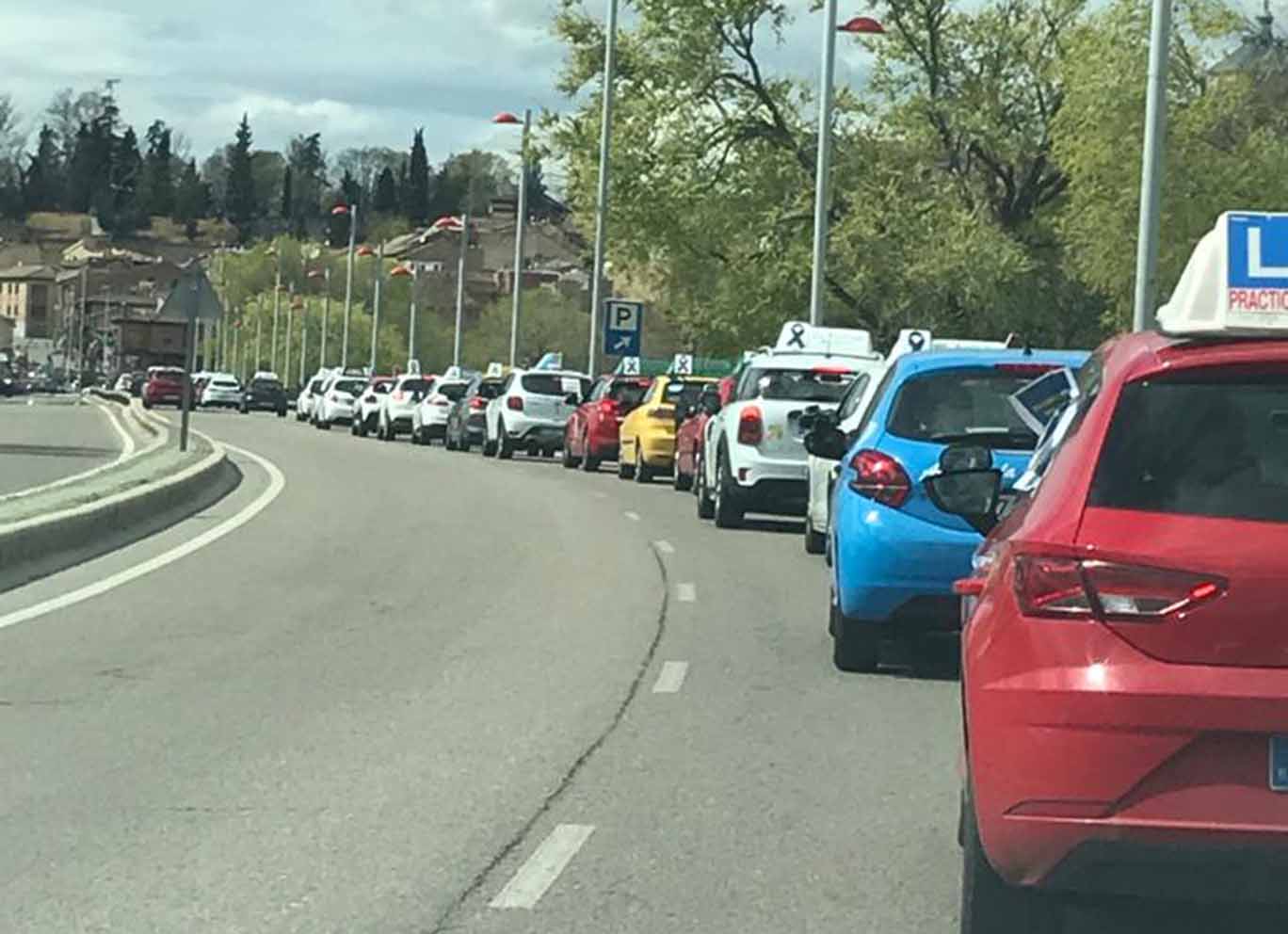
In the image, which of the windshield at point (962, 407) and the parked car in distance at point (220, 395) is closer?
the windshield at point (962, 407)

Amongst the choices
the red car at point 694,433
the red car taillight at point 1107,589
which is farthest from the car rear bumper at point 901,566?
the red car at point 694,433

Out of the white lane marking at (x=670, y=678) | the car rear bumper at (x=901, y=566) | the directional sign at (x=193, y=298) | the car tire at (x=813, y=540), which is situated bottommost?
the white lane marking at (x=670, y=678)

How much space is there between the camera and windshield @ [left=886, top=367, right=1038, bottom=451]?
12.8m

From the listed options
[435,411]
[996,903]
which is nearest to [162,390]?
[435,411]

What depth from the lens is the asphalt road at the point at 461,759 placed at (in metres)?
7.33

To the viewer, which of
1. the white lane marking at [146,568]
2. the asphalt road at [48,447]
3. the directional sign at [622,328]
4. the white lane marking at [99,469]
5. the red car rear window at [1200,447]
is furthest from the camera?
the directional sign at [622,328]

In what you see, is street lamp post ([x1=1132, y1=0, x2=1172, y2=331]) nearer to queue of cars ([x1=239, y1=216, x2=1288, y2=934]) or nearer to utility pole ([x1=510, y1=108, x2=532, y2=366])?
queue of cars ([x1=239, y1=216, x2=1288, y2=934])

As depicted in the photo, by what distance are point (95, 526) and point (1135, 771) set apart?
51.6 feet

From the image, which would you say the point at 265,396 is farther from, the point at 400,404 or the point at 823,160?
the point at 823,160

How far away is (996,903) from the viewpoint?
5984mm

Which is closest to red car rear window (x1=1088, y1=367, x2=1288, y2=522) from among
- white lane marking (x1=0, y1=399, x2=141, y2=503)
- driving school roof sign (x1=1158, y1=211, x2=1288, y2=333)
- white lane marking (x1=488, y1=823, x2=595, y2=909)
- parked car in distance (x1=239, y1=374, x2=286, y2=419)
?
driving school roof sign (x1=1158, y1=211, x2=1288, y2=333)

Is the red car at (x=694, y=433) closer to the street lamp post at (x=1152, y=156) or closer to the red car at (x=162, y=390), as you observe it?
the street lamp post at (x=1152, y=156)

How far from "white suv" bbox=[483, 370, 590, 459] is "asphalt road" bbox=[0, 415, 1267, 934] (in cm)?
2456

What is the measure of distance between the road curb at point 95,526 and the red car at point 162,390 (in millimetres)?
57754
